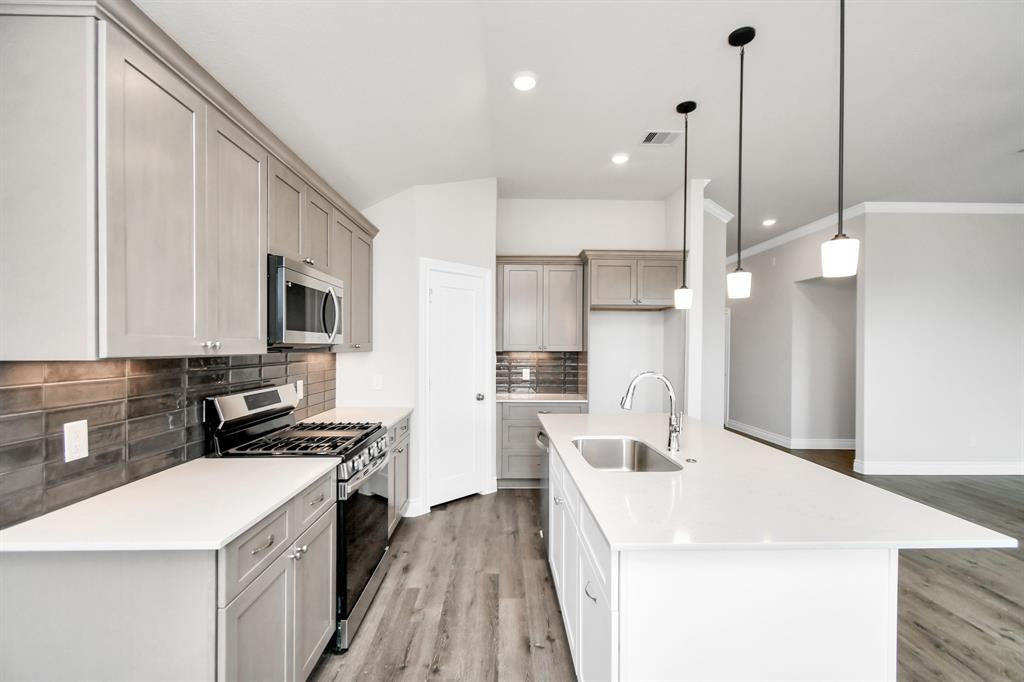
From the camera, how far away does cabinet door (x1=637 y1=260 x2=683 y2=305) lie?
4.10 metres

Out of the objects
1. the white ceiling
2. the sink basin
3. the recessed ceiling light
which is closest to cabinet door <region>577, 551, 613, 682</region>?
the sink basin

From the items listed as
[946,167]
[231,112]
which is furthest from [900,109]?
[231,112]

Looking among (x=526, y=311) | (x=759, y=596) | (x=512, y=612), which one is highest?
(x=526, y=311)

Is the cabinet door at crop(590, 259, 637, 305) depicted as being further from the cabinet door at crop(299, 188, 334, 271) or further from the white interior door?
the cabinet door at crop(299, 188, 334, 271)

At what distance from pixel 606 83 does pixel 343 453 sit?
255cm

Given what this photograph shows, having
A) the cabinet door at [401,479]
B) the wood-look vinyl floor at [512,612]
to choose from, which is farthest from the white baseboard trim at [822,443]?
the cabinet door at [401,479]

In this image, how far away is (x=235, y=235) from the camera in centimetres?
172

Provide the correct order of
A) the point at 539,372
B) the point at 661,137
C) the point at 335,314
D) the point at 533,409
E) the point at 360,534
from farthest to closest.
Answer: the point at 539,372, the point at 533,409, the point at 661,137, the point at 335,314, the point at 360,534

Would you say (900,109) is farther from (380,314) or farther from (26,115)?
(26,115)

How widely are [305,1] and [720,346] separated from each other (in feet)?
15.6

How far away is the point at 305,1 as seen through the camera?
159 cm

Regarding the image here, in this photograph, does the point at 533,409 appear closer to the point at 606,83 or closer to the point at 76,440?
the point at 606,83

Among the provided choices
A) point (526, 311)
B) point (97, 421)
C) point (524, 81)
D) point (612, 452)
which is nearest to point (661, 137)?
point (524, 81)

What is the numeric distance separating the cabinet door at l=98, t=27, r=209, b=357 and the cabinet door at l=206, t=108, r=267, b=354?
6 centimetres
